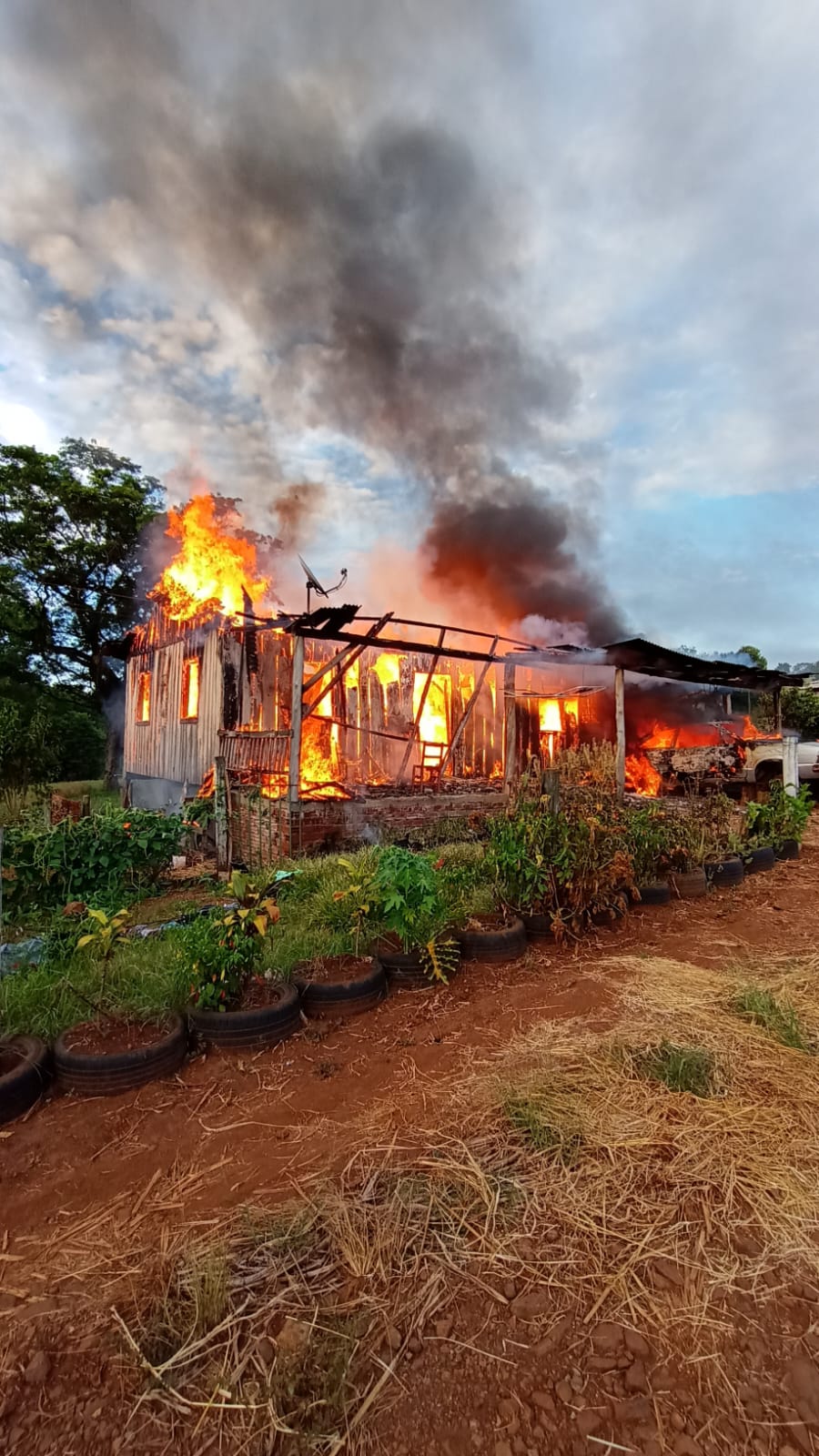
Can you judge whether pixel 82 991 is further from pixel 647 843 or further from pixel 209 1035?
pixel 647 843

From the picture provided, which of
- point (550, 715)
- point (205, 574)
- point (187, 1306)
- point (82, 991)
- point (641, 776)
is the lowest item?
point (187, 1306)

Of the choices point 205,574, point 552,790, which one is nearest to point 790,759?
point 552,790

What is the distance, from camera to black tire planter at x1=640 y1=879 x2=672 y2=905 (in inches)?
249

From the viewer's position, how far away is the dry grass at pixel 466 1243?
5.37 ft

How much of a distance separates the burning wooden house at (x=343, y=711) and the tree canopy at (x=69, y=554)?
24.6 ft

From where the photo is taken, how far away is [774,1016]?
3658 mm

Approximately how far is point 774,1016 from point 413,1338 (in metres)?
2.93

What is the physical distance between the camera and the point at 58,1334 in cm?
177

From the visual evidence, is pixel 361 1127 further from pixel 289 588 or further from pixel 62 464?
pixel 62 464

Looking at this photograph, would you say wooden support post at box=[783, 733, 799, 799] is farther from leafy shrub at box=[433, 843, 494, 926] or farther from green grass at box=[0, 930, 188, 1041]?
green grass at box=[0, 930, 188, 1041]

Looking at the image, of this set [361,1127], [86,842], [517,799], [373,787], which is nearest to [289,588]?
[373,787]

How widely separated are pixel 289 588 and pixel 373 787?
44.1 ft

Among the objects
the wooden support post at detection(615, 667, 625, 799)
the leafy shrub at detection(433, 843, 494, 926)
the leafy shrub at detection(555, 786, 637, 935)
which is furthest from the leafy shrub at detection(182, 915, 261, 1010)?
the wooden support post at detection(615, 667, 625, 799)

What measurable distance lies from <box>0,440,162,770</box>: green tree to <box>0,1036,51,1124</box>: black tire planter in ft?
70.4
